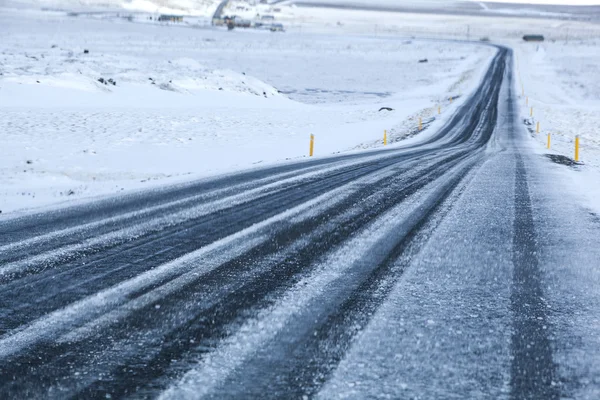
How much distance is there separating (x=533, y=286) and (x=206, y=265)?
127 inches

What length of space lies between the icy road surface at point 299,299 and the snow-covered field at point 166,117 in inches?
154

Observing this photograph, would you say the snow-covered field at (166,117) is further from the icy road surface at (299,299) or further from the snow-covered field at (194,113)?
the icy road surface at (299,299)

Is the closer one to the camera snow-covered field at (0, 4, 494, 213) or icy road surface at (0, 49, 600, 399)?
icy road surface at (0, 49, 600, 399)

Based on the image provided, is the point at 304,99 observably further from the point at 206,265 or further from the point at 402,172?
the point at 206,265

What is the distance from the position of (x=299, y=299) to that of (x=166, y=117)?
2090 centimetres

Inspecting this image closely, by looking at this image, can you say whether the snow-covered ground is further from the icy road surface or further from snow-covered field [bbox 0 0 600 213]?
the icy road surface

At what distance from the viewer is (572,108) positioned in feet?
134

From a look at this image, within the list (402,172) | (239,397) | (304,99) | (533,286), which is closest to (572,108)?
(304,99)

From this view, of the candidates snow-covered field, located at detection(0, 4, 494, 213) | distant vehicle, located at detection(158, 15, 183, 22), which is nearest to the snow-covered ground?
snow-covered field, located at detection(0, 4, 494, 213)

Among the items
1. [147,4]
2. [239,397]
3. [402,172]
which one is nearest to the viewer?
[239,397]

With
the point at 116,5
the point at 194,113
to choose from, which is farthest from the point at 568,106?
the point at 116,5

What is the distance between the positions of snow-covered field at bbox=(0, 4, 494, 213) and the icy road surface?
3914 millimetres

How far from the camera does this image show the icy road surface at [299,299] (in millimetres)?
3607

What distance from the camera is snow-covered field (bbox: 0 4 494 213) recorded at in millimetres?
14406
